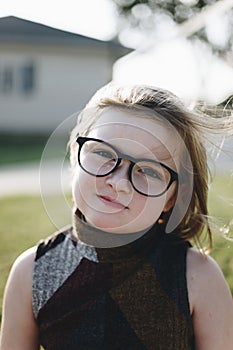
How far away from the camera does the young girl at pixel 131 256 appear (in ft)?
4.92

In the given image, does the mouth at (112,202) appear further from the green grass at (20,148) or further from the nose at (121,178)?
the green grass at (20,148)

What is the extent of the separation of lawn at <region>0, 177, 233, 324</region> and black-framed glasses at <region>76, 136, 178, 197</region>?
0.91ft

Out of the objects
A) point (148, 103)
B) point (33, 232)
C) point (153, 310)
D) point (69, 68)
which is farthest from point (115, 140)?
point (69, 68)

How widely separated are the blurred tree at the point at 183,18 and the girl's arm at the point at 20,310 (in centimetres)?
142

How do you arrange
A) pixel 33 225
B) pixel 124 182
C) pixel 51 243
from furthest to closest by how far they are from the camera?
pixel 33 225, pixel 51 243, pixel 124 182

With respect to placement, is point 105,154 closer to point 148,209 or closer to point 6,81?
point 148,209

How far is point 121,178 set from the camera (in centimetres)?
147

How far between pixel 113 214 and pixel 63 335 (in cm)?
31

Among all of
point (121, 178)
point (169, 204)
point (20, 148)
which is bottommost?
point (20, 148)

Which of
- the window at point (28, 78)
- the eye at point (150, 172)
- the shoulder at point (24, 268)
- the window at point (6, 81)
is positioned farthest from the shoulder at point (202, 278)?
the window at point (6, 81)

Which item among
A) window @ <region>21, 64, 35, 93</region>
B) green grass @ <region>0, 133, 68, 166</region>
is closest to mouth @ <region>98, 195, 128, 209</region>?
green grass @ <region>0, 133, 68, 166</region>

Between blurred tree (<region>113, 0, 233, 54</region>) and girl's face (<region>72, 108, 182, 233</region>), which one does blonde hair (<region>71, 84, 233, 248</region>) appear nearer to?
girl's face (<region>72, 108, 182, 233</region>)

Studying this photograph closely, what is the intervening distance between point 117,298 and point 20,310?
0.76 ft

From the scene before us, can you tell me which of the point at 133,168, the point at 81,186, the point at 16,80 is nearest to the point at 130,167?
the point at 133,168
